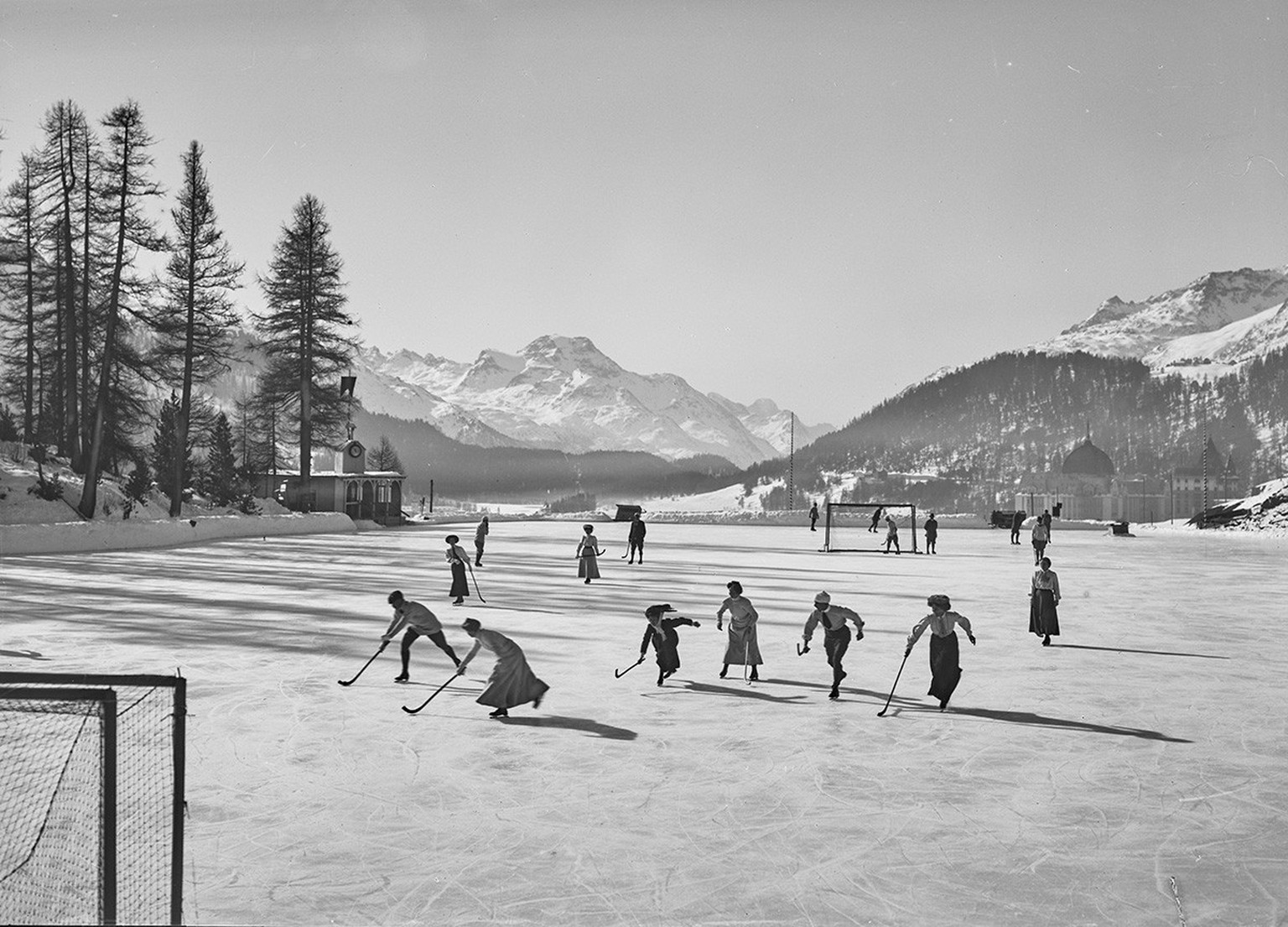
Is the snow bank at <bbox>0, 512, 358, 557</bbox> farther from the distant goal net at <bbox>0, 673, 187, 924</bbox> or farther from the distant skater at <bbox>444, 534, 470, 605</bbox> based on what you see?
the distant goal net at <bbox>0, 673, 187, 924</bbox>

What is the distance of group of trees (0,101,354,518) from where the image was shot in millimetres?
35938

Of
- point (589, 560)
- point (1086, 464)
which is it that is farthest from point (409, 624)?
point (1086, 464)

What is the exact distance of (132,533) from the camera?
31.2m

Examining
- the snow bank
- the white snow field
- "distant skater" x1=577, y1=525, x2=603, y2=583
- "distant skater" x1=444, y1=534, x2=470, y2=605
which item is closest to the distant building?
the snow bank

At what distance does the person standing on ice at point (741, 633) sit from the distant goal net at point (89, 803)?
203 inches

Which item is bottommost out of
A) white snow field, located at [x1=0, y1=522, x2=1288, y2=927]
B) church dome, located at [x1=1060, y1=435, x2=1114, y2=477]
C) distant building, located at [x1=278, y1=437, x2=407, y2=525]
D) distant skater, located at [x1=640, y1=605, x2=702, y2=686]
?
white snow field, located at [x1=0, y1=522, x2=1288, y2=927]

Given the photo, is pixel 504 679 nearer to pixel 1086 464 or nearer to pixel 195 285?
pixel 195 285

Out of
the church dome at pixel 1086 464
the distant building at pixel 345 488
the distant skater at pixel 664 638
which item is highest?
the church dome at pixel 1086 464

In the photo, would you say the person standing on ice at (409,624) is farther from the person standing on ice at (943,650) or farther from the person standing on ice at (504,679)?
the person standing on ice at (943,650)

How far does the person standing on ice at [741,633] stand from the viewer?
401 inches

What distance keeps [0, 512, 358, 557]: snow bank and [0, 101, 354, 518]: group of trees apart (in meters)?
2.67

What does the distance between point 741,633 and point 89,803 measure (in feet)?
19.9

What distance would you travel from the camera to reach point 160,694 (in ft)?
28.3

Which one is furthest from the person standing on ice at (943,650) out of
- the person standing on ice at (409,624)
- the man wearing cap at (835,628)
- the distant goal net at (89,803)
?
the distant goal net at (89,803)
